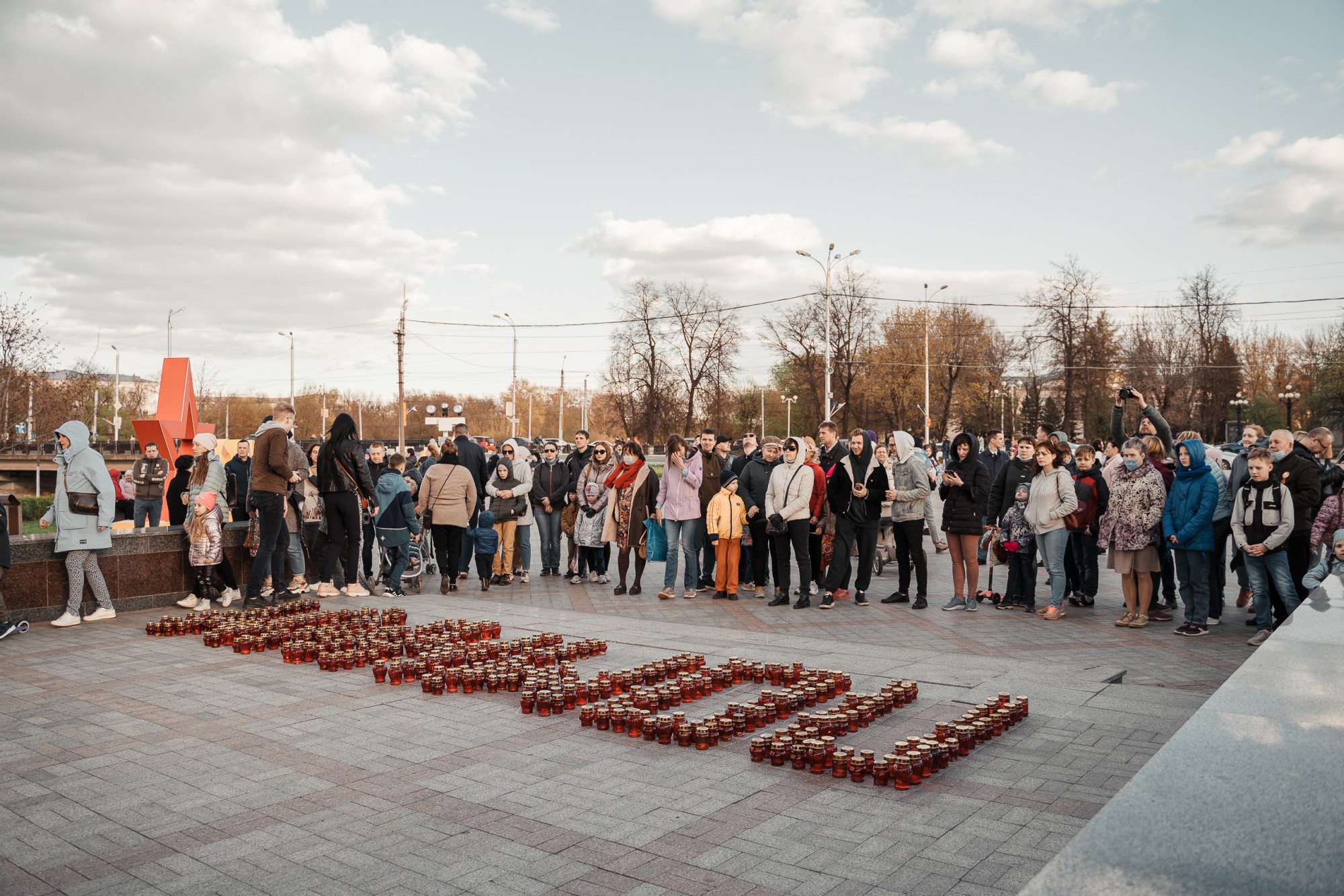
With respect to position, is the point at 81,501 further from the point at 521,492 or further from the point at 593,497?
the point at 593,497

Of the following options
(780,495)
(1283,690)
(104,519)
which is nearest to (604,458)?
(780,495)

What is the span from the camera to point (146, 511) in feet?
50.1

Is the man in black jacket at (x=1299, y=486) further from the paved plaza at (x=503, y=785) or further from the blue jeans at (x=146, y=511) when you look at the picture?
the blue jeans at (x=146, y=511)

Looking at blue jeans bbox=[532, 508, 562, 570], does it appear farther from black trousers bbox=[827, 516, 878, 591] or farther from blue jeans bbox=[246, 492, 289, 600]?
black trousers bbox=[827, 516, 878, 591]

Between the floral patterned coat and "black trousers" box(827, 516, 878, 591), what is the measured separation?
8.72 feet

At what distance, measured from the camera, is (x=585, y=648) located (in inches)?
338

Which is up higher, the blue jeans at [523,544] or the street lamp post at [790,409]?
the street lamp post at [790,409]

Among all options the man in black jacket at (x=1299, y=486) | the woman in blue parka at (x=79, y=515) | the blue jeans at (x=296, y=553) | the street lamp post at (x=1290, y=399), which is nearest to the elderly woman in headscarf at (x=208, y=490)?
the blue jeans at (x=296, y=553)

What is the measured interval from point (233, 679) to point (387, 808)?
139 inches

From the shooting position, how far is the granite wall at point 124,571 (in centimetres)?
1007

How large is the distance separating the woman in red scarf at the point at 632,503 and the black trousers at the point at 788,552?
1.74 metres

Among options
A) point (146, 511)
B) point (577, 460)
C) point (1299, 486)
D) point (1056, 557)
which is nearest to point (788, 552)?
point (1056, 557)

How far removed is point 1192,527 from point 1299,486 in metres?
1.00

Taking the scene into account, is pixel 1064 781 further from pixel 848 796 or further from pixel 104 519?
pixel 104 519
